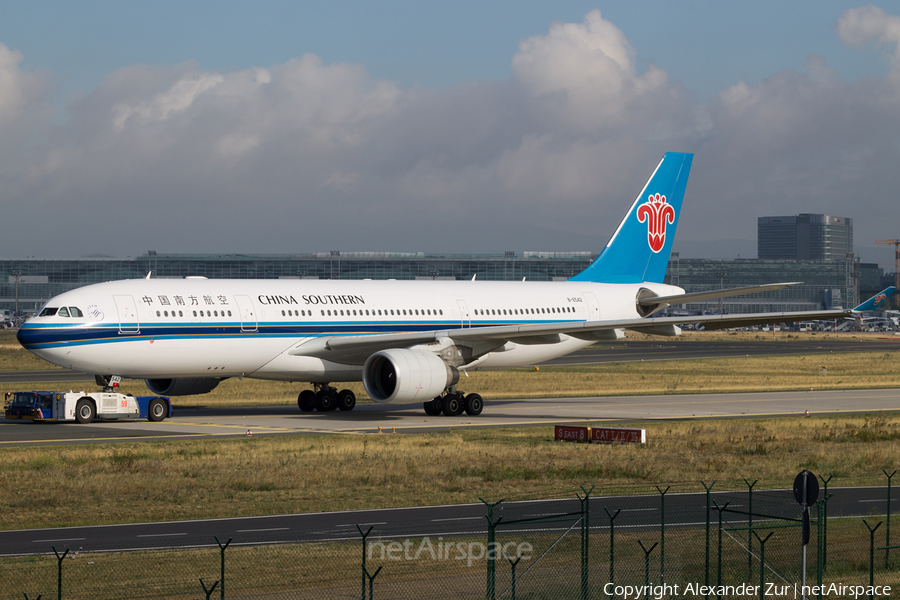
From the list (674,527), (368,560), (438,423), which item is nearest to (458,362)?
(438,423)

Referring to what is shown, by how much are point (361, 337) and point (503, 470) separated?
1596 centimetres

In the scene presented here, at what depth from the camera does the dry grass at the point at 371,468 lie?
2508 centimetres

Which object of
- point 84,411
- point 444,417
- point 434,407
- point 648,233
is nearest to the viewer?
point 84,411

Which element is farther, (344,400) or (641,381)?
(641,381)

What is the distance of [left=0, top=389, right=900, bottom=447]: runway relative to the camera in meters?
38.4

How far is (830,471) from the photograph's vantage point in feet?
101

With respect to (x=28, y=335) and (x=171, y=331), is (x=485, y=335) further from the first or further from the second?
(x=28, y=335)

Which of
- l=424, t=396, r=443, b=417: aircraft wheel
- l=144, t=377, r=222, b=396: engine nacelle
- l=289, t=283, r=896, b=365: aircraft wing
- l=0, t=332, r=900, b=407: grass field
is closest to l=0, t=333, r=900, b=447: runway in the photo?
l=424, t=396, r=443, b=417: aircraft wheel

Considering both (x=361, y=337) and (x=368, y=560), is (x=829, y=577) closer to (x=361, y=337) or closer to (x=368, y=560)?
(x=368, y=560)

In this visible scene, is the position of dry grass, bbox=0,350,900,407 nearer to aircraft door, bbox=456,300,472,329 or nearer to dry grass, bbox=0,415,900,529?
aircraft door, bbox=456,300,472,329

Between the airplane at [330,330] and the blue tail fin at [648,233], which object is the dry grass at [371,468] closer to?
the airplane at [330,330]

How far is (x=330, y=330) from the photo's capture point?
1790 inches

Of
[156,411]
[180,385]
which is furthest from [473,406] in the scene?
[156,411]

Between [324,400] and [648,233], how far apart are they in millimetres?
20981
